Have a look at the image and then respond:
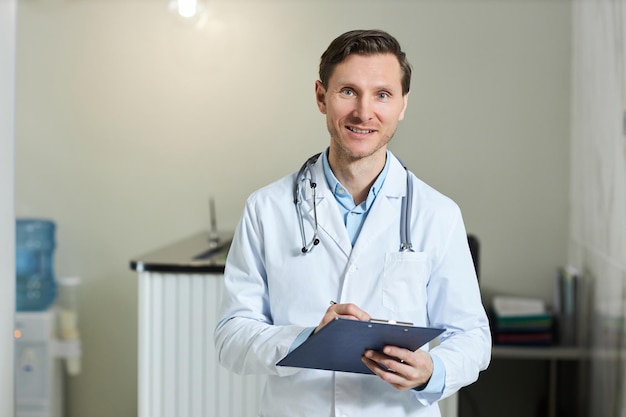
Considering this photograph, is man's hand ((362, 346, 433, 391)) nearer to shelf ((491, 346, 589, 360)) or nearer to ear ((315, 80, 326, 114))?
ear ((315, 80, 326, 114))

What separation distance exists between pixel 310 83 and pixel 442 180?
62 cm

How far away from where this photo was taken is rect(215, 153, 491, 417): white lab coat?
1.24m

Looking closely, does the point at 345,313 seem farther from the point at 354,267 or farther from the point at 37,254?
the point at 37,254

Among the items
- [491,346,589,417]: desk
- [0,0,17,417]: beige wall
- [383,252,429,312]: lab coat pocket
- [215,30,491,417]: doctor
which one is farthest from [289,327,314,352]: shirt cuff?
[491,346,589,417]: desk

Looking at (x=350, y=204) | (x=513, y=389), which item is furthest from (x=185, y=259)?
(x=513, y=389)

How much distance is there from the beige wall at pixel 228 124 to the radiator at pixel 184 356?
3.65 ft

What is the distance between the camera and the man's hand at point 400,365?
3.64 ft

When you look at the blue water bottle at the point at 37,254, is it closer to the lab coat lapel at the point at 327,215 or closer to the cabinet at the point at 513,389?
the cabinet at the point at 513,389

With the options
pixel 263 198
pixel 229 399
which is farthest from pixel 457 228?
pixel 229 399

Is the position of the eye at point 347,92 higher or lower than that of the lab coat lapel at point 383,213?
higher

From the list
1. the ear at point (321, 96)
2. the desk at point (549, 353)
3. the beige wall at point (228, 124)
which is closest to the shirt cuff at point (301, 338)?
the ear at point (321, 96)

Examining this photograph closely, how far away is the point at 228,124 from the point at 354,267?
78.6 inches

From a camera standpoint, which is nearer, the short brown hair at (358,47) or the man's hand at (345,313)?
the man's hand at (345,313)

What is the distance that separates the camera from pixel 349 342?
1.09 meters
